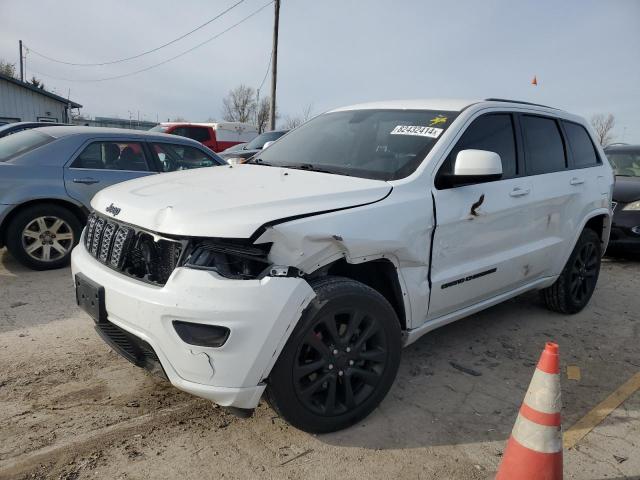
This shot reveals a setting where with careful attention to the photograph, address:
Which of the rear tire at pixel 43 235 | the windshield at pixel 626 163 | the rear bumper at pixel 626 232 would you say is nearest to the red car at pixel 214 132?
the rear tire at pixel 43 235

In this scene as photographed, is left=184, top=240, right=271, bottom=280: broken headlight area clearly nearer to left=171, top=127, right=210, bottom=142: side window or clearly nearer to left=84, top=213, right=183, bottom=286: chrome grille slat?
left=84, top=213, right=183, bottom=286: chrome grille slat

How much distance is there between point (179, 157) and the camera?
6.45m

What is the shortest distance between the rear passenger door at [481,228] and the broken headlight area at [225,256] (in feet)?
3.73

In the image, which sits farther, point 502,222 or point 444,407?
point 502,222

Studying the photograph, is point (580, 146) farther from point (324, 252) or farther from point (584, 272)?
point (324, 252)

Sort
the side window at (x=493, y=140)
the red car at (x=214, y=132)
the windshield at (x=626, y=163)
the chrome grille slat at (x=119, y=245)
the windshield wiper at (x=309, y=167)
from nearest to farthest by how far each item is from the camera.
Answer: the chrome grille slat at (x=119, y=245)
the windshield wiper at (x=309, y=167)
the side window at (x=493, y=140)
the windshield at (x=626, y=163)
the red car at (x=214, y=132)

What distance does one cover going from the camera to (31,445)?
244 centimetres

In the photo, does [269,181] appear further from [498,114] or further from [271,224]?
[498,114]

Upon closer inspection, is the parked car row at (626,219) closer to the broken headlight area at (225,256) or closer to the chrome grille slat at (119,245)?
the broken headlight area at (225,256)

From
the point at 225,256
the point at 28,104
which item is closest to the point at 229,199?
the point at 225,256

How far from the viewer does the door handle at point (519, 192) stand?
3.45 meters

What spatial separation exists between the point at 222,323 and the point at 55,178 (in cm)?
417

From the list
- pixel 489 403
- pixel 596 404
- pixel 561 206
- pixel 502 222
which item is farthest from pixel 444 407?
pixel 561 206

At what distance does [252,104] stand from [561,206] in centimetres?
6115
